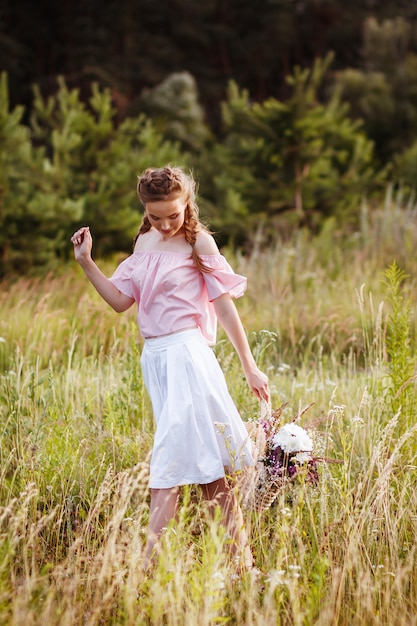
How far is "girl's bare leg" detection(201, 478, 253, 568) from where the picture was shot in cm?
251

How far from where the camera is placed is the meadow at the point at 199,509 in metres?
2.15

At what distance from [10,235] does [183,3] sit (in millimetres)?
18823

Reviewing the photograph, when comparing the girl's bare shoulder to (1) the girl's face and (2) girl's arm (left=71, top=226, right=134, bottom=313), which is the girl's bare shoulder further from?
(2) girl's arm (left=71, top=226, right=134, bottom=313)

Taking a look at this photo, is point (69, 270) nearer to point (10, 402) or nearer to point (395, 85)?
point (10, 402)

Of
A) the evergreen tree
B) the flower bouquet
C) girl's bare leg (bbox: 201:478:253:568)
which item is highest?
the evergreen tree

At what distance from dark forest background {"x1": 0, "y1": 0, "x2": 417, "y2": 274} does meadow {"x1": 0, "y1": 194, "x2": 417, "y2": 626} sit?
8.94 ft

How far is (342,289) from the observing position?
266 inches

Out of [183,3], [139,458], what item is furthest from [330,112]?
[183,3]

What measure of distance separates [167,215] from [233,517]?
1.13 m

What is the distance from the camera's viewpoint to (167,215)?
2719mm

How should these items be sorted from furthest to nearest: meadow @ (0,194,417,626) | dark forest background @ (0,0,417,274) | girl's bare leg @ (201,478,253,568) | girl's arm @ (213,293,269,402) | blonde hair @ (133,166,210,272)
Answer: dark forest background @ (0,0,417,274) → girl's arm @ (213,293,269,402) → blonde hair @ (133,166,210,272) → girl's bare leg @ (201,478,253,568) → meadow @ (0,194,417,626)

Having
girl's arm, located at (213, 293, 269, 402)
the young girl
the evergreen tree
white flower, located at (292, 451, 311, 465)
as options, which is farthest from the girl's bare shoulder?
the evergreen tree

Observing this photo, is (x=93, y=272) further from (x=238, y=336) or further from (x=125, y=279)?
(x=238, y=336)

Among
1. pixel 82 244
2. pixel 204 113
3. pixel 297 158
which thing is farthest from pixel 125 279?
pixel 204 113
